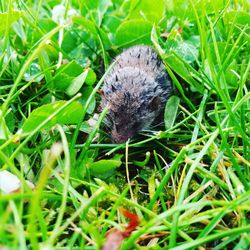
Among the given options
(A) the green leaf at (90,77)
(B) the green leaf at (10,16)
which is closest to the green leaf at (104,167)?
(A) the green leaf at (90,77)

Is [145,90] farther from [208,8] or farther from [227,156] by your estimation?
[227,156]

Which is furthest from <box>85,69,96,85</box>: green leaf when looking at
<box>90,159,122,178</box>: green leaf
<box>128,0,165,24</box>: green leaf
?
<box>128,0,165,24</box>: green leaf

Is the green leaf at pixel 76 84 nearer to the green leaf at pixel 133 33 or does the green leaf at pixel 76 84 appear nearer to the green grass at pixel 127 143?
the green grass at pixel 127 143

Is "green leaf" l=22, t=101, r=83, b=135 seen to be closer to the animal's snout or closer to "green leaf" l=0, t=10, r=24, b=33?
the animal's snout

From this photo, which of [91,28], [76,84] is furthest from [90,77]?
[91,28]

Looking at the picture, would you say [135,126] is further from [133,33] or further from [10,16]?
[10,16]

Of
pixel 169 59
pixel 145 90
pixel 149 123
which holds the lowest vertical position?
pixel 149 123

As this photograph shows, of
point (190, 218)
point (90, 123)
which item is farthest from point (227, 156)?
point (90, 123)
